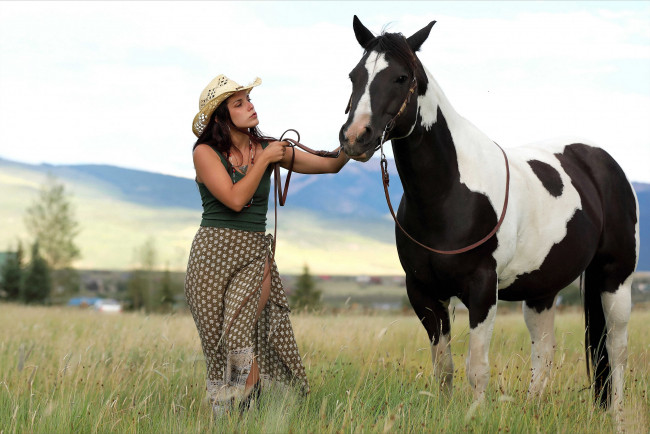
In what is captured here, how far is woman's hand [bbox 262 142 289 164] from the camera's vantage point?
4328mm

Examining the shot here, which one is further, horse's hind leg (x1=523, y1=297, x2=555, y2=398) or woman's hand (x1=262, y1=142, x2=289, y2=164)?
horse's hind leg (x1=523, y1=297, x2=555, y2=398)

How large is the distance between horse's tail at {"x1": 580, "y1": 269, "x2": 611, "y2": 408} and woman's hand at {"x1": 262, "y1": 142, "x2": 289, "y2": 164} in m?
3.42

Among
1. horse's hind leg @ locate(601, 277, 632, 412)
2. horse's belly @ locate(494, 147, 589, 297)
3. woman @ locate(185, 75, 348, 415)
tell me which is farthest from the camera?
horse's hind leg @ locate(601, 277, 632, 412)

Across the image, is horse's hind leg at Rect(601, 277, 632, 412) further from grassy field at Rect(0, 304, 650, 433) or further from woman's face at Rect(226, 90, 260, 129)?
woman's face at Rect(226, 90, 260, 129)

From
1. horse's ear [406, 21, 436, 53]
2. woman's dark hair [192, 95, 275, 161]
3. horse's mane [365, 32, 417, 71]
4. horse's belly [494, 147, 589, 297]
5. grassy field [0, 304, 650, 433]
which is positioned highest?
horse's ear [406, 21, 436, 53]

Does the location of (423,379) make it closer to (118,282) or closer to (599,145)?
(599,145)

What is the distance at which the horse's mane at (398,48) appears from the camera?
4.05m

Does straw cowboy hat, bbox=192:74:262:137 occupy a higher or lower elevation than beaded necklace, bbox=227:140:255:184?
higher

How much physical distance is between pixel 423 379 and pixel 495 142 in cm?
208

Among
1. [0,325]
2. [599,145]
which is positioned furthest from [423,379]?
[0,325]

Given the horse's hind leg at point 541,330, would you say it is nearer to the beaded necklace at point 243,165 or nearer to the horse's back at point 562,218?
the horse's back at point 562,218

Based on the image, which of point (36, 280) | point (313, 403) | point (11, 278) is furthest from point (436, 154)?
point (11, 278)

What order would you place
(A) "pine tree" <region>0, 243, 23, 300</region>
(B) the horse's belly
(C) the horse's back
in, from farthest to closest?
(A) "pine tree" <region>0, 243, 23, 300</region> < (C) the horse's back < (B) the horse's belly

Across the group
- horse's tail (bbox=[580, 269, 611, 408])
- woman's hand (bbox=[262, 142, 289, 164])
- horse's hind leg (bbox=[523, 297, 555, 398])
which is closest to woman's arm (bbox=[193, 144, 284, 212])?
woman's hand (bbox=[262, 142, 289, 164])
